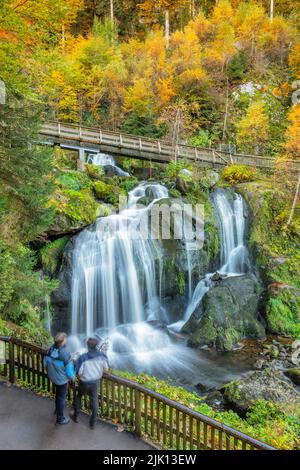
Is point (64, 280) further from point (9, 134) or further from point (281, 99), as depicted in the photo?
point (281, 99)

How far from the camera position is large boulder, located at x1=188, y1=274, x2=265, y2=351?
48.2 ft

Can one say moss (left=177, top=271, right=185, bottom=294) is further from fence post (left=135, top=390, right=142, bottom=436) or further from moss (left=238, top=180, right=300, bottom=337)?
fence post (left=135, top=390, right=142, bottom=436)

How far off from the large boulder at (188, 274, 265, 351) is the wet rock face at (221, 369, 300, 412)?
3887 millimetres

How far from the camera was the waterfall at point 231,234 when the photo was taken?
18.9 m

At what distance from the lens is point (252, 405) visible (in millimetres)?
9625

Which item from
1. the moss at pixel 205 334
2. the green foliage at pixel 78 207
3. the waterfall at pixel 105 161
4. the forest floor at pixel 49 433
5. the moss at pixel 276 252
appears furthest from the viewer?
the waterfall at pixel 105 161

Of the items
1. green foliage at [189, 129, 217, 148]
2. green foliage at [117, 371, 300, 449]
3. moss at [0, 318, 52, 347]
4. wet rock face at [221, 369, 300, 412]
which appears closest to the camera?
green foliage at [117, 371, 300, 449]


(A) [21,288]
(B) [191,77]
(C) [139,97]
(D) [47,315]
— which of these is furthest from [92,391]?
(B) [191,77]

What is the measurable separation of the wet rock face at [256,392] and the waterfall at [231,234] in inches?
294

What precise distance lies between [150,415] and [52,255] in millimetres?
10191

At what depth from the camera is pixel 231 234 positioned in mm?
19422

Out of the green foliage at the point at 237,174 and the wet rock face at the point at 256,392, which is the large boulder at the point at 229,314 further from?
the green foliage at the point at 237,174

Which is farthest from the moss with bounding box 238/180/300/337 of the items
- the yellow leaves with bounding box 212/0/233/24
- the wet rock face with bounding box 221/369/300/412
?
the yellow leaves with bounding box 212/0/233/24

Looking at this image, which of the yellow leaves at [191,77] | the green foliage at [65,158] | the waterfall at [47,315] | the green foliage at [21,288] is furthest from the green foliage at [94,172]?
the yellow leaves at [191,77]
